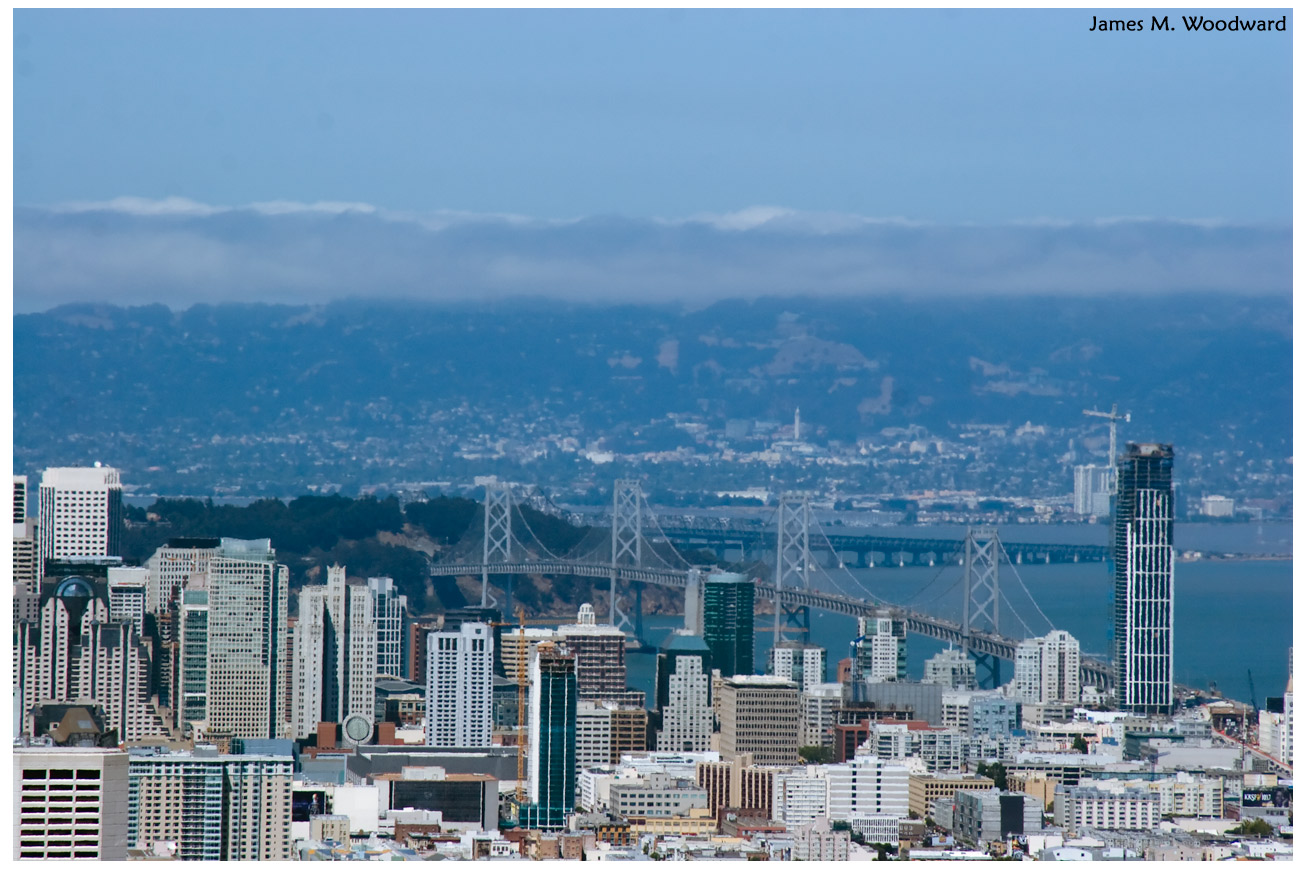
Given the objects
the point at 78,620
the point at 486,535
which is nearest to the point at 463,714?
the point at 78,620

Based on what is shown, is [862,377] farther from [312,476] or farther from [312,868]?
[312,868]

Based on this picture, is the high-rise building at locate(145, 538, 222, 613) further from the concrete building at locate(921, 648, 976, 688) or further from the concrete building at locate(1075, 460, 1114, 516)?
the concrete building at locate(1075, 460, 1114, 516)

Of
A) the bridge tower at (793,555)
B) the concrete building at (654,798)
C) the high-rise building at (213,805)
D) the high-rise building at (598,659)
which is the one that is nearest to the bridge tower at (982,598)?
the bridge tower at (793,555)

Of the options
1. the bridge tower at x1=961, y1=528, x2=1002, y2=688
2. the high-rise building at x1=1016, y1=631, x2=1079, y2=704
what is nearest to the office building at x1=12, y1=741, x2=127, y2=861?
the high-rise building at x1=1016, y1=631, x2=1079, y2=704

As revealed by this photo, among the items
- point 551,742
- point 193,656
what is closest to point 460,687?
point 193,656

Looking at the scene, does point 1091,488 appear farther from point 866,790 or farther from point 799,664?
point 866,790
